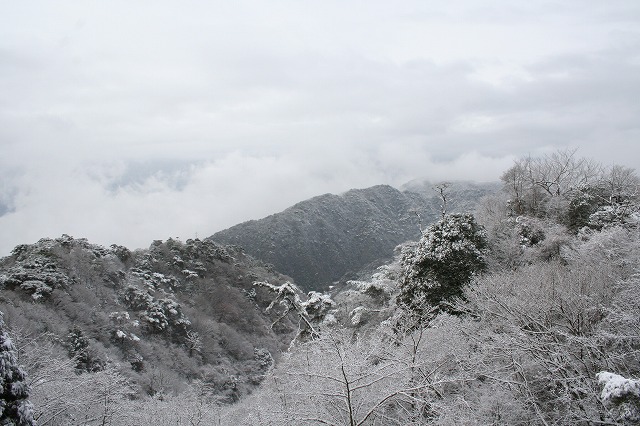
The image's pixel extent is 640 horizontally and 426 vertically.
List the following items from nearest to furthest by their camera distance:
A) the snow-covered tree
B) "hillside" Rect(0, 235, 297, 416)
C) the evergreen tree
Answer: the evergreen tree, the snow-covered tree, "hillside" Rect(0, 235, 297, 416)

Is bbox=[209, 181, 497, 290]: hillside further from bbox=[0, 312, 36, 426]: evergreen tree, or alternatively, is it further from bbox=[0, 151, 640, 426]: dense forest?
bbox=[0, 312, 36, 426]: evergreen tree

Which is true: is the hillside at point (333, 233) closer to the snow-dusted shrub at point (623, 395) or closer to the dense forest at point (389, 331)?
the dense forest at point (389, 331)

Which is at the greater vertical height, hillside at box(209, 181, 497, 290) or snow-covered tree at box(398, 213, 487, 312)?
snow-covered tree at box(398, 213, 487, 312)

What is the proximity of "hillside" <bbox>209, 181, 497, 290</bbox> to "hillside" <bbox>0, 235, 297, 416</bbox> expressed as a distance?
19.7 m

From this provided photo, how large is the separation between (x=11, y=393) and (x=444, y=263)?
16.2m

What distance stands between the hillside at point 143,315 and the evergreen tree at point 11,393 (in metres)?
5.00

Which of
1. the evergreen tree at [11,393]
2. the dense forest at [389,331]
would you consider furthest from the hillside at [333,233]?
the evergreen tree at [11,393]

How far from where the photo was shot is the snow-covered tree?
1914 cm

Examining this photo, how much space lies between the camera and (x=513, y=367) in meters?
11.0

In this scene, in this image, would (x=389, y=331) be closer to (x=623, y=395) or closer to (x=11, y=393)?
(x=623, y=395)

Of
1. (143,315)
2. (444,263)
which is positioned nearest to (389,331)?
(444,263)

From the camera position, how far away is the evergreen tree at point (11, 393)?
28.3 feet

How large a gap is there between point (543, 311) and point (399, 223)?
83.5 metres

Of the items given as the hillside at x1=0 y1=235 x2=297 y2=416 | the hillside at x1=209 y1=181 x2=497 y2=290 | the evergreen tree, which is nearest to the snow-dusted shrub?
the evergreen tree
